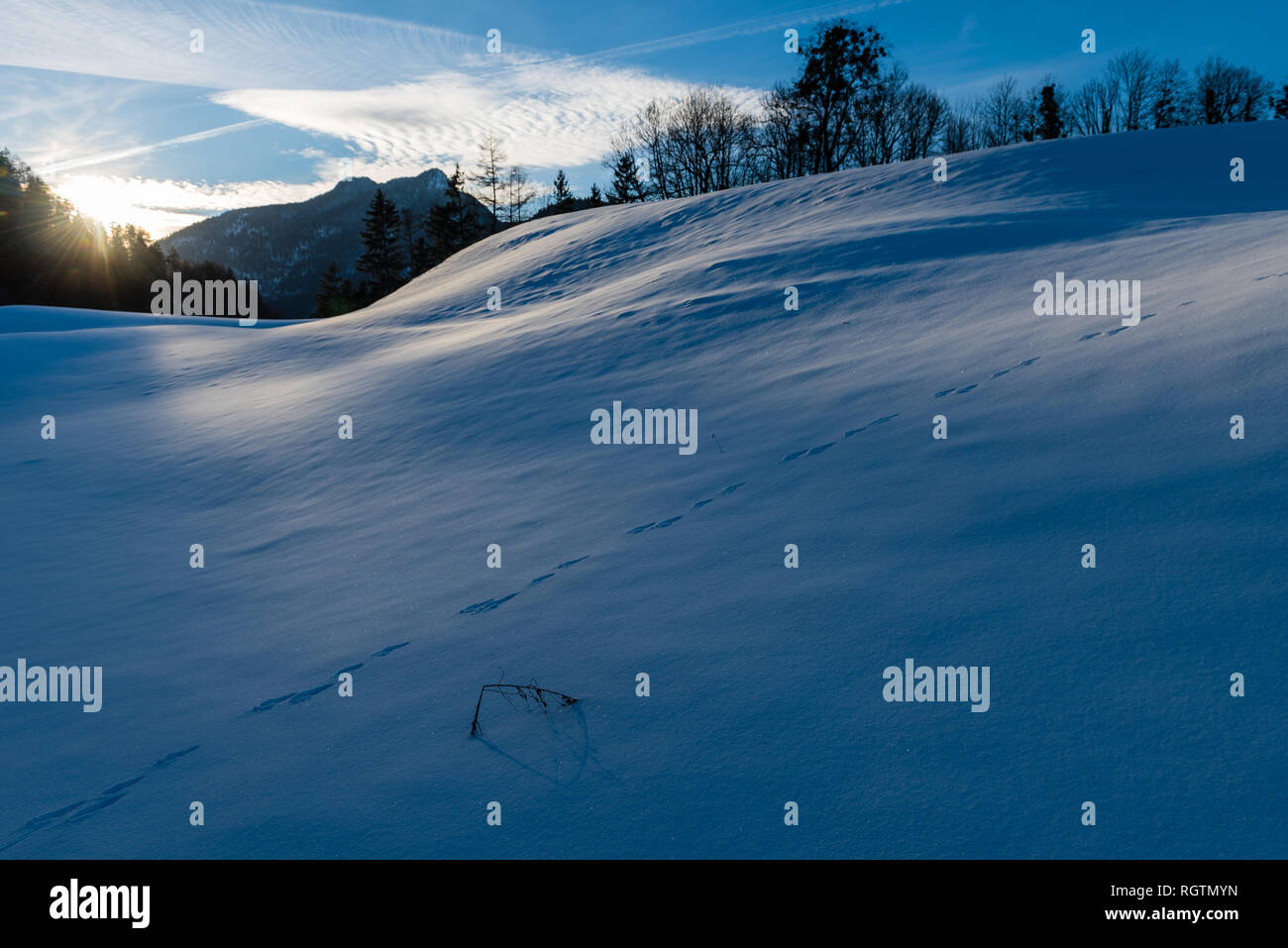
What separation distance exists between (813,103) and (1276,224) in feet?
105

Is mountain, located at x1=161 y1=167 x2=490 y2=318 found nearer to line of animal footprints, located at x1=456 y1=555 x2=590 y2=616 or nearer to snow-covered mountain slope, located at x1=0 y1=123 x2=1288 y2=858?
snow-covered mountain slope, located at x1=0 y1=123 x2=1288 y2=858

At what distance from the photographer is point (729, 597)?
346cm

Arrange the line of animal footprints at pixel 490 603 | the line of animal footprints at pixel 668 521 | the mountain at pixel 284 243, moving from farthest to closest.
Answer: the mountain at pixel 284 243 < the line of animal footprints at pixel 668 521 < the line of animal footprints at pixel 490 603

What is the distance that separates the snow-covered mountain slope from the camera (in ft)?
7.68

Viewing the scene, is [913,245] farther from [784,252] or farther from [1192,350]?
[1192,350]

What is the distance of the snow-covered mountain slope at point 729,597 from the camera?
234 cm
